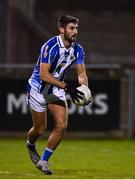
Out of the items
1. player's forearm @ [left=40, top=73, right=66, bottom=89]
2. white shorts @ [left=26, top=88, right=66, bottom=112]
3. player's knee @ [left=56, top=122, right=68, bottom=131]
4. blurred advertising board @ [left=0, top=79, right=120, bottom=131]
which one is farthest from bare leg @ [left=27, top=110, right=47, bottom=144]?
blurred advertising board @ [left=0, top=79, right=120, bottom=131]

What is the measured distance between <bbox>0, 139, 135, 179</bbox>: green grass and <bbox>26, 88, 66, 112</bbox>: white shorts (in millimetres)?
895

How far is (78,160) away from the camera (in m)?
15.9

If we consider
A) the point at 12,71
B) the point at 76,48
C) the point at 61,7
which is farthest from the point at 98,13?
the point at 76,48

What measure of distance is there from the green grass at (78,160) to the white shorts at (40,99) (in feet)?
2.94

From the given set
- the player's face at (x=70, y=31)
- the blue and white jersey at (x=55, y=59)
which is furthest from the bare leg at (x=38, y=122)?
the player's face at (x=70, y=31)

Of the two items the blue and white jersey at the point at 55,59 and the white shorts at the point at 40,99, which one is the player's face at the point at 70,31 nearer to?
the blue and white jersey at the point at 55,59

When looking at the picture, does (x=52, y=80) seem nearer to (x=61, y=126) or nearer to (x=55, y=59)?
(x=55, y=59)

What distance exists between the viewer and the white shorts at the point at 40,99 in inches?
526

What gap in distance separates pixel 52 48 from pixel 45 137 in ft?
29.5

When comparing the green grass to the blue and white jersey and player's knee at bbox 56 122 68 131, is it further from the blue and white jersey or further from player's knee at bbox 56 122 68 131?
the blue and white jersey

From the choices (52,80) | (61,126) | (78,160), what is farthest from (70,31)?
(78,160)

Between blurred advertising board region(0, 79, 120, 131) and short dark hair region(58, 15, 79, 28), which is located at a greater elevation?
short dark hair region(58, 15, 79, 28)

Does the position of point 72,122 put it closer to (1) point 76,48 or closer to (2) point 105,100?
(2) point 105,100

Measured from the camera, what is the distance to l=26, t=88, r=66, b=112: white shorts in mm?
13359
